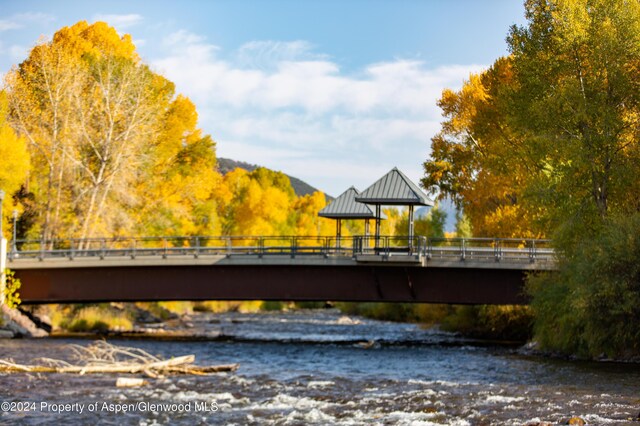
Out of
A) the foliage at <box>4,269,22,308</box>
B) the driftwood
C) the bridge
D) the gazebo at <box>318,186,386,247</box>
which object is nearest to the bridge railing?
the bridge

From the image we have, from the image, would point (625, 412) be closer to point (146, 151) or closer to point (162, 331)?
point (162, 331)

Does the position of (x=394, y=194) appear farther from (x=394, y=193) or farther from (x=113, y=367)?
(x=113, y=367)

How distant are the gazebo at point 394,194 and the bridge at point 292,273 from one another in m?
1.76

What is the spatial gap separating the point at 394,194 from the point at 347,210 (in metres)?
4.91

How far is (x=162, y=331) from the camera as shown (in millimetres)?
50219

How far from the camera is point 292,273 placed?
1781 inches

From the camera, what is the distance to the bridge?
141 feet

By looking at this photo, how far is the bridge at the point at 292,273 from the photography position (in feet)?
141

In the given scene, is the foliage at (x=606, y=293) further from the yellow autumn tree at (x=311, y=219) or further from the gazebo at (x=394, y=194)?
the yellow autumn tree at (x=311, y=219)

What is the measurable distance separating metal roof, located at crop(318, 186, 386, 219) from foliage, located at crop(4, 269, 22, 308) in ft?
51.4

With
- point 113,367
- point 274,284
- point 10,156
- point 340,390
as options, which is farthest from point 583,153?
point 10,156

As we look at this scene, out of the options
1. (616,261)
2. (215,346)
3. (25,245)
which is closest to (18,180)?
(25,245)

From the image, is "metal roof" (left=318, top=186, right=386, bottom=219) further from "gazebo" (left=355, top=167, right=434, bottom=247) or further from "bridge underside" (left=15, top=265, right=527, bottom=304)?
"bridge underside" (left=15, top=265, right=527, bottom=304)

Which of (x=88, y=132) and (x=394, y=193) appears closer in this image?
(x=394, y=193)
